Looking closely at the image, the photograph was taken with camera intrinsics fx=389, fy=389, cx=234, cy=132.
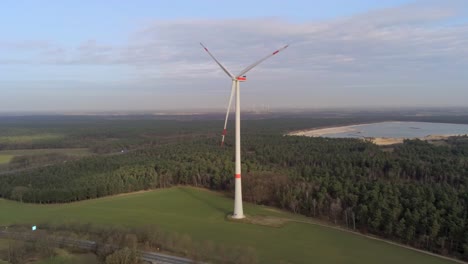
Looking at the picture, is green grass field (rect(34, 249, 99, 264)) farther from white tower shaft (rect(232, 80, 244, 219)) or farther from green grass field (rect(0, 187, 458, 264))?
white tower shaft (rect(232, 80, 244, 219))

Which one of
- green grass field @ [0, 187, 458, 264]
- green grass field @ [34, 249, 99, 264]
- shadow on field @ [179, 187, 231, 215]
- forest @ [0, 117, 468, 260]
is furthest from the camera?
shadow on field @ [179, 187, 231, 215]

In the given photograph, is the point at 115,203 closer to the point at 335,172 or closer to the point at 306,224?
the point at 306,224

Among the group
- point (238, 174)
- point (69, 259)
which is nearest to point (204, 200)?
point (238, 174)

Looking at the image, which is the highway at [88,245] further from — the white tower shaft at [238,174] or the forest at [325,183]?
the forest at [325,183]

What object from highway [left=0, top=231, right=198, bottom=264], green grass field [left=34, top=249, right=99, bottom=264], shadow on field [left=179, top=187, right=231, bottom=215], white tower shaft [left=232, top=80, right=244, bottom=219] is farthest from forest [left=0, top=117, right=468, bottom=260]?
green grass field [left=34, top=249, right=99, bottom=264]

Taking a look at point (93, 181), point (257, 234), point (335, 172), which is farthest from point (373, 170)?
point (93, 181)

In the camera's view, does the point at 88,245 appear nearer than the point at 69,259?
No

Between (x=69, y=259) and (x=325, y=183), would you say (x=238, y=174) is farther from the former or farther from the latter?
(x=69, y=259)
